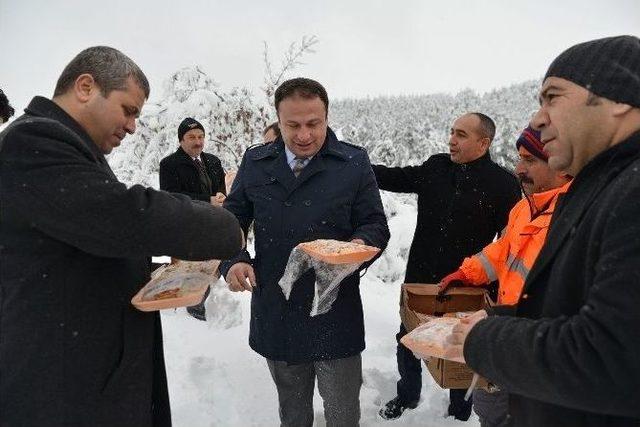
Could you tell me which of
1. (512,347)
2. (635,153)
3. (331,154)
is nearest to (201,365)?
(331,154)

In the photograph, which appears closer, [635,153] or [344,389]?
[635,153]

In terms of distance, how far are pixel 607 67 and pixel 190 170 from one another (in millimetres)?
4587

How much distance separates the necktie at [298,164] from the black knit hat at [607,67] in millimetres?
1518

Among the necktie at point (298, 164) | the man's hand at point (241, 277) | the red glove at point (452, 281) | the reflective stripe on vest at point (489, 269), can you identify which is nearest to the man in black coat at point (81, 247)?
the man's hand at point (241, 277)

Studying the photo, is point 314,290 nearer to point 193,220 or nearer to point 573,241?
point 193,220

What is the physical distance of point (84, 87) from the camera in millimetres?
1516

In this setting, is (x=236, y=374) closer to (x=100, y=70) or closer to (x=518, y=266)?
(x=518, y=266)

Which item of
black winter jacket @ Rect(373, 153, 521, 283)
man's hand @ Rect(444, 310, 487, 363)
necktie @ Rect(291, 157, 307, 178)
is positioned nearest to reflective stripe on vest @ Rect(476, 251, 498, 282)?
black winter jacket @ Rect(373, 153, 521, 283)

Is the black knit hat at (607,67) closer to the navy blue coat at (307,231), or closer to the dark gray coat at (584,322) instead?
the dark gray coat at (584,322)

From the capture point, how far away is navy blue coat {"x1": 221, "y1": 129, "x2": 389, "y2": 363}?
2359mm

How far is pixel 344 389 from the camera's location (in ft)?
8.02

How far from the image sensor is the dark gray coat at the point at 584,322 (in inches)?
33.6

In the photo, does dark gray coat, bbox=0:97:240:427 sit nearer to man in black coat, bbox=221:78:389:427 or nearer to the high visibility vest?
man in black coat, bbox=221:78:389:427

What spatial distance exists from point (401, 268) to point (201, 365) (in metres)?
4.38
